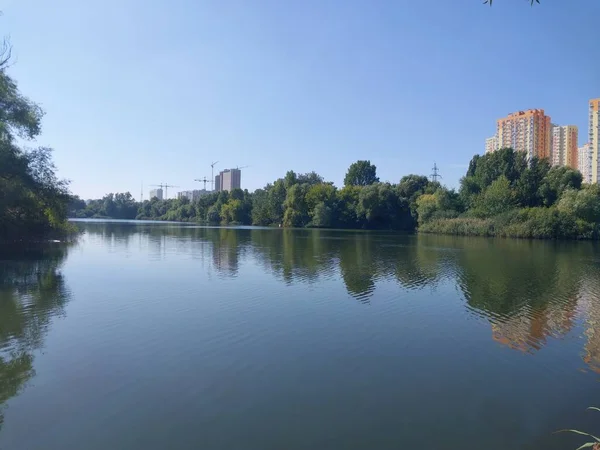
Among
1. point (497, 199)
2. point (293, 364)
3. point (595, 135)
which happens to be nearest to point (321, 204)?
point (497, 199)

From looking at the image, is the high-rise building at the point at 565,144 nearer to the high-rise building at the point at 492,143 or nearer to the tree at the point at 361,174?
the high-rise building at the point at 492,143

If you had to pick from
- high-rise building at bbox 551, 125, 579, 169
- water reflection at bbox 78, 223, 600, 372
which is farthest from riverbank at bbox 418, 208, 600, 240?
high-rise building at bbox 551, 125, 579, 169

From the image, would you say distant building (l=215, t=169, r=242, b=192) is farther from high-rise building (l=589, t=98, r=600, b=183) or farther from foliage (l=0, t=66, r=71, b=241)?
foliage (l=0, t=66, r=71, b=241)

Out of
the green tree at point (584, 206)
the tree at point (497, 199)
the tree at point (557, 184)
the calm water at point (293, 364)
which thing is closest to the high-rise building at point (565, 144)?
the tree at point (557, 184)

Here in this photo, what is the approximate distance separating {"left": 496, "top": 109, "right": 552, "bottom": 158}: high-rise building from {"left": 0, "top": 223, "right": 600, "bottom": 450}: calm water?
93665 mm

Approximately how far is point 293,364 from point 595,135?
91839 mm

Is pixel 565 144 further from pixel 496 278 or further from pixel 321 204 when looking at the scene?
pixel 496 278

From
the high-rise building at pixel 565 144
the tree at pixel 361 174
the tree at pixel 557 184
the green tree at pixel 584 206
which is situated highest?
the high-rise building at pixel 565 144

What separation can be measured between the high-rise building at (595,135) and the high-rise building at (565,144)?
1844 centimetres

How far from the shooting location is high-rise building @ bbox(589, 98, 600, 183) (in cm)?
8150

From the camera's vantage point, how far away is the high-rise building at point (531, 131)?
329 ft

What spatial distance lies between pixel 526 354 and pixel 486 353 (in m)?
0.81

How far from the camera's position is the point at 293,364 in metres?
8.78

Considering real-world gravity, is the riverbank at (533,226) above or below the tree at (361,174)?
below
